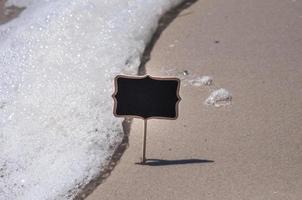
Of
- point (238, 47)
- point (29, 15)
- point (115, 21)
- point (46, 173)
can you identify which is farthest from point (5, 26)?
point (46, 173)

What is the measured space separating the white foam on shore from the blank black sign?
13.2 inches

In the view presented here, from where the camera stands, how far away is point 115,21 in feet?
16.3

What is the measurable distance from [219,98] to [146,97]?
2.43 ft

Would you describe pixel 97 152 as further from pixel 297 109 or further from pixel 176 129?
pixel 297 109

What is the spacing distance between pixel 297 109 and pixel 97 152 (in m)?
1.05

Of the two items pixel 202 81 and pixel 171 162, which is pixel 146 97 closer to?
pixel 171 162

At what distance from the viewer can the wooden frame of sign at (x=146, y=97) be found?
130 inches

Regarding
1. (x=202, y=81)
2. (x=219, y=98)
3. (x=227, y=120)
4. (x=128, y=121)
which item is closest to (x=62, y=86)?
(x=128, y=121)

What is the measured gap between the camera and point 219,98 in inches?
156

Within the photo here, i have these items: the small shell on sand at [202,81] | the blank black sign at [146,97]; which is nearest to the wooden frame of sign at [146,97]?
the blank black sign at [146,97]

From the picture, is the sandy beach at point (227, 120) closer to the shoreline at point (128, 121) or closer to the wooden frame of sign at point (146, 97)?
the shoreline at point (128, 121)

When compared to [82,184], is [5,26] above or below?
above

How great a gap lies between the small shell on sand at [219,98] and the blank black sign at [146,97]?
634 millimetres

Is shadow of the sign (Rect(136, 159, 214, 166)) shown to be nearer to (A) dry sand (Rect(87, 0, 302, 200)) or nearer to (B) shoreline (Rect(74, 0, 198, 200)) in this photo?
(A) dry sand (Rect(87, 0, 302, 200))
